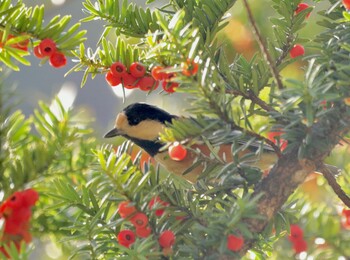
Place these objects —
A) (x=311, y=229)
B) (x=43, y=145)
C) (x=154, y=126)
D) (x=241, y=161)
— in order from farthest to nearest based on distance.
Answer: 1. (x=154, y=126)
2. (x=311, y=229)
3. (x=241, y=161)
4. (x=43, y=145)

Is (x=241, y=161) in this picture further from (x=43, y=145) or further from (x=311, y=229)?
(x=311, y=229)

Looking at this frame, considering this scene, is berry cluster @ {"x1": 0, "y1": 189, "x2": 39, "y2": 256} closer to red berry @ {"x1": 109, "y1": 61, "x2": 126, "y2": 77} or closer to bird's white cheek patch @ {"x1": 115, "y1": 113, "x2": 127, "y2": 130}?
red berry @ {"x1": 109, "y1": 61, "x2": 126, "y2": 77}

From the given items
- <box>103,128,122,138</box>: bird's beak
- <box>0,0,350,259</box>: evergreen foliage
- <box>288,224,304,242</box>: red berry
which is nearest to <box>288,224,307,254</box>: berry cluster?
<box>288,224,304,242</box>: red berry

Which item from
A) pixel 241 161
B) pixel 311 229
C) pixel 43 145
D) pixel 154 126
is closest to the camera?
pixel 43 145

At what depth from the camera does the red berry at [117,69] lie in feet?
2.69

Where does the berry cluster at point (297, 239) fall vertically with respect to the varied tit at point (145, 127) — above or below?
below

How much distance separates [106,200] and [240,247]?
15 cm

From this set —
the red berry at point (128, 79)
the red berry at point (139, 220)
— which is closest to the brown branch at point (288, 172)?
the red berry at point (139, 220)

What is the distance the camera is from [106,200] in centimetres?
73

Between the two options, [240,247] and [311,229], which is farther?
[311,229]

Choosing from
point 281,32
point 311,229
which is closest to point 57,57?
point 281,32

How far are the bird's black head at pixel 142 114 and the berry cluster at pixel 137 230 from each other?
2.02 ft

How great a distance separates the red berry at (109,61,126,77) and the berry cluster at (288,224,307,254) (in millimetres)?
359

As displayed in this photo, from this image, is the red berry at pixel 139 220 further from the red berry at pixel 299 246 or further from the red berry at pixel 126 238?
the red berry at pixel 299 246
